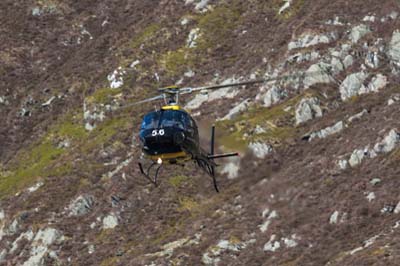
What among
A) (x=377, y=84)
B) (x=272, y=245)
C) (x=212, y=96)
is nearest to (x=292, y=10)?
(x=212, y=96)

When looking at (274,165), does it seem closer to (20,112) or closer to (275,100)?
(275,100)

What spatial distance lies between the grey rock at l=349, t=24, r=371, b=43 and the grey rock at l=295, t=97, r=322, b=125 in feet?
→ 29.1

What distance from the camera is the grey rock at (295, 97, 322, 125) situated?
76750mm

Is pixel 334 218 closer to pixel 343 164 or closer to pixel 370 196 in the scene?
pixel 370 196

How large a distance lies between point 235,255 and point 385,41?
2828cm

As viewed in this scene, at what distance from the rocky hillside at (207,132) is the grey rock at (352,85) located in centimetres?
16

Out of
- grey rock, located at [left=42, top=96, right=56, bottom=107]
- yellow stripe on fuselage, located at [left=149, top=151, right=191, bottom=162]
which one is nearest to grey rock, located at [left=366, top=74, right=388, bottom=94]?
grey rock, located at [left=42, top=96, right=56, bottom=107]

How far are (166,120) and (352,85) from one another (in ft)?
138

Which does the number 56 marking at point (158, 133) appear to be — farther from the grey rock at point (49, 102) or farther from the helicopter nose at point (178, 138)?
the grey rock at point (49, 102)

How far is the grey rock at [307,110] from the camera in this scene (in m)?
76.8

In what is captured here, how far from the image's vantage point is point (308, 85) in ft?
262

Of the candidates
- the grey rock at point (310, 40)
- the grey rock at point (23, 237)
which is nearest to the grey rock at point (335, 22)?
the grey rock at point (310, 40)

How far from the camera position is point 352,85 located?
77.8m

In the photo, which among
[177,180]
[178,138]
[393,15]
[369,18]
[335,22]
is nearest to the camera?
[178,138]
